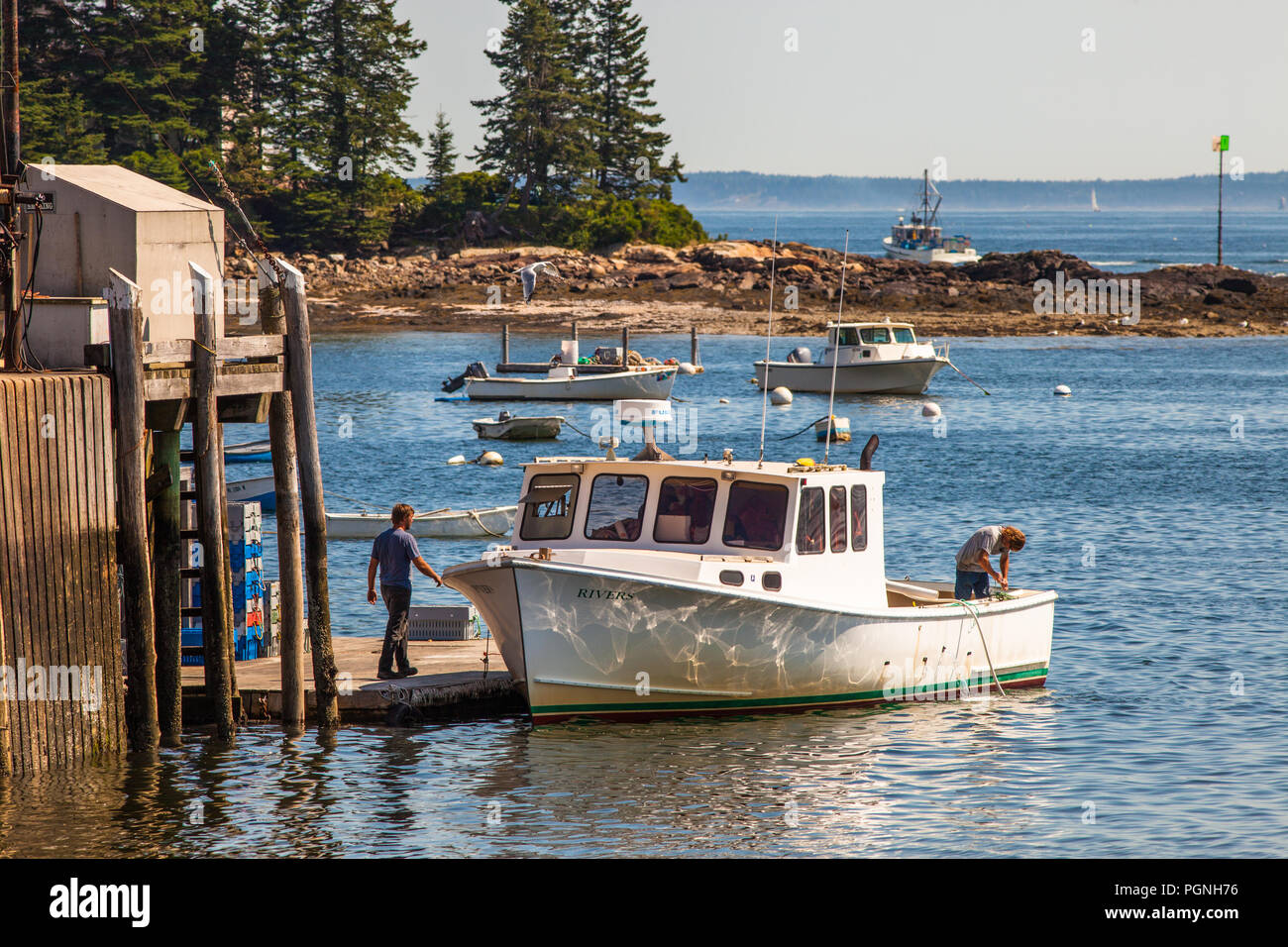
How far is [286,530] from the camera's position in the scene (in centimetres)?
1450

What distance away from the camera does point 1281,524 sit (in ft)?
104

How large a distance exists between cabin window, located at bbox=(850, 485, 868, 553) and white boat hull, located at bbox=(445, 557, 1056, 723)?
32.5 inches

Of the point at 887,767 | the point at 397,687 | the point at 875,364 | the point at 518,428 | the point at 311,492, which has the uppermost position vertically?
the point at 311,492

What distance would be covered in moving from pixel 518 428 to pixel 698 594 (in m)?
30.8

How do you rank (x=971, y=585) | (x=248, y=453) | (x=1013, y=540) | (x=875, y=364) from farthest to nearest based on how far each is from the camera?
(x=875, y=364)
(x=248, y=453)
(x=971, y=585)
(x=1013, y=540)

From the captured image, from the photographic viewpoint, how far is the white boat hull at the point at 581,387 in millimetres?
54125

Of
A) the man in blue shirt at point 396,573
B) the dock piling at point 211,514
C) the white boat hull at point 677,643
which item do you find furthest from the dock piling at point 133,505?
the white boat hull at point 677,643

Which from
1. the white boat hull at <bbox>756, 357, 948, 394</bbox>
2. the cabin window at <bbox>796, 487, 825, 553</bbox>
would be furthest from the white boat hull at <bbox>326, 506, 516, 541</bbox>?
the white boat hull at <bbox>756, 357, 948, 394</bbox>

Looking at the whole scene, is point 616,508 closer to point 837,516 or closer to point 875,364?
point 837,516

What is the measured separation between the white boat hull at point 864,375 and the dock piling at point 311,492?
137ft

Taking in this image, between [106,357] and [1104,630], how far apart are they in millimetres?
15140

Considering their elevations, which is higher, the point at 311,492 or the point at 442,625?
the point at 311,492

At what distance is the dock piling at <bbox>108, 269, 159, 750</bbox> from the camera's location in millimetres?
13219

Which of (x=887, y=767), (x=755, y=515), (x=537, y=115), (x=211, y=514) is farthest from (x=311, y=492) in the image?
(x=537, y=115)
